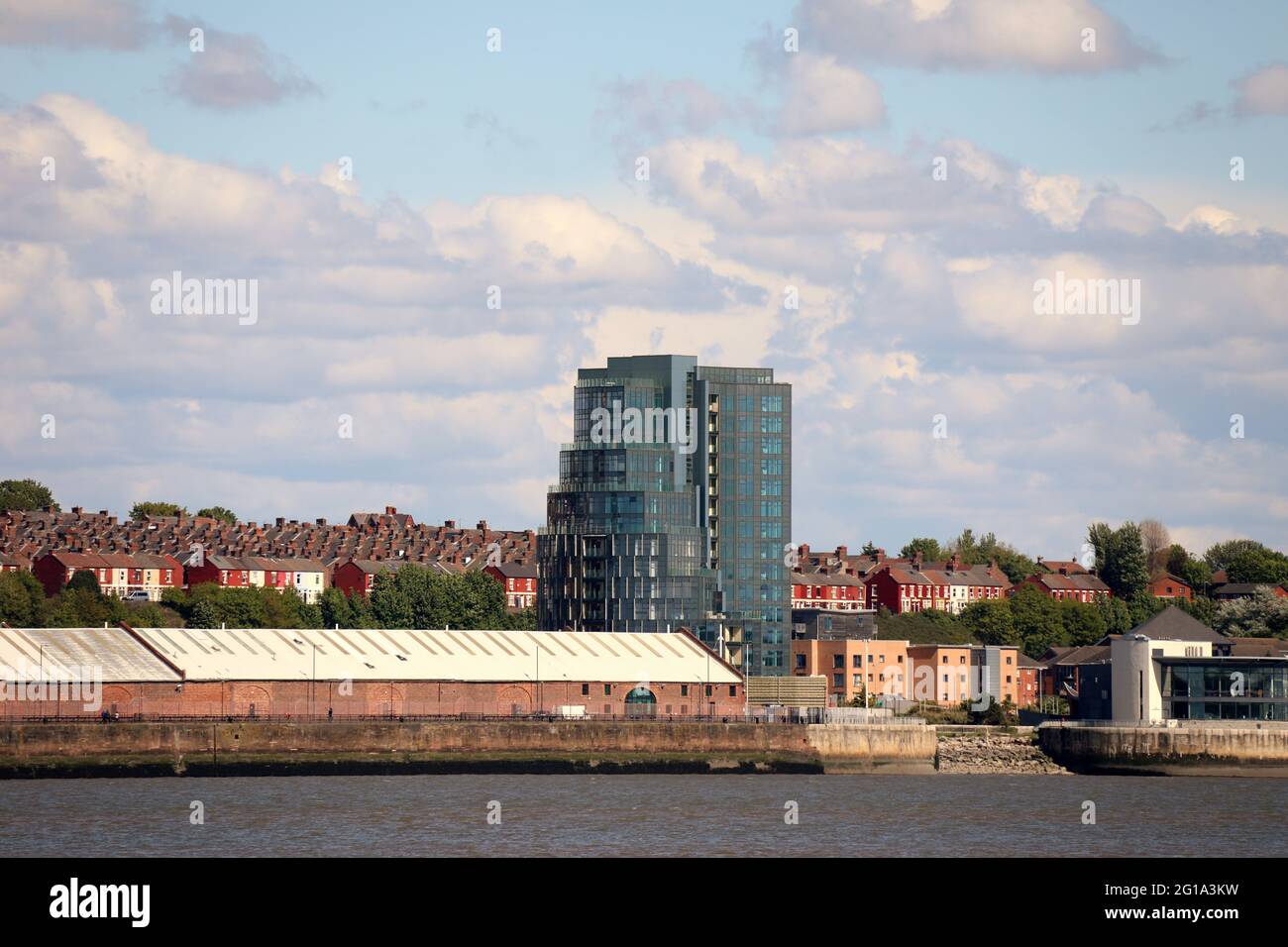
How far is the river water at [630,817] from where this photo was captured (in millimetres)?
72500

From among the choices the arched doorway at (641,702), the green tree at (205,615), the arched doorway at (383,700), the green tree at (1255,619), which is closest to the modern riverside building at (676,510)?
the arched doorway at (641,702)

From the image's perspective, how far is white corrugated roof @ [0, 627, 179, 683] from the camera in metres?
115

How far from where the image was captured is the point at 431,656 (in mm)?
132750

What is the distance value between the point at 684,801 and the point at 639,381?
2769 inches

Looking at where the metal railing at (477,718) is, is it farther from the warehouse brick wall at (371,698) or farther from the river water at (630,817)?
the river water at (630,817)

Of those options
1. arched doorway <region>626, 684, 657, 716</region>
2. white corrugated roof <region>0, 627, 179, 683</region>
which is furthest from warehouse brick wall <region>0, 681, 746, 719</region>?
white corrugated roof <region>0, 627, 179, 683</region>

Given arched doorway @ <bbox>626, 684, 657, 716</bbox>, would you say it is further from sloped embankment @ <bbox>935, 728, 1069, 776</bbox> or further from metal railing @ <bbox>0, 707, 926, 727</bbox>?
sloped embankment @ <bbox>935, 728, 1069, 776</bbox>

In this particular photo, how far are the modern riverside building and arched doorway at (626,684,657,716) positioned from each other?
19.0m

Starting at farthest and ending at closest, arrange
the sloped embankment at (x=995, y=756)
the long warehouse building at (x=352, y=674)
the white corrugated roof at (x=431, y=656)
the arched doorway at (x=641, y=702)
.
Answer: the arched doorway at (x=641, y=702)
the sloped embankment at (x=995, y=756)
the white corrugated roof at (x=431, y=656)
the long warehouse building at (x=352, y=674)

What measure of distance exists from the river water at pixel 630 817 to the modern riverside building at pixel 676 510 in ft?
124

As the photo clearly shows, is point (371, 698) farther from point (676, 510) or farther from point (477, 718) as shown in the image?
point (676, 510)

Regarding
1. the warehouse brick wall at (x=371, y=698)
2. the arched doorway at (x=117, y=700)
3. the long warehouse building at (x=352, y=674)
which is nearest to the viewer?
the arched doorway at (x=117, y=700)

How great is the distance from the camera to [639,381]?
165625 mm
